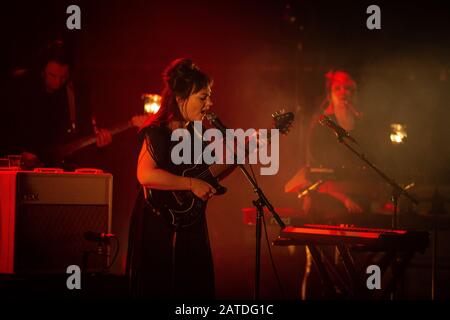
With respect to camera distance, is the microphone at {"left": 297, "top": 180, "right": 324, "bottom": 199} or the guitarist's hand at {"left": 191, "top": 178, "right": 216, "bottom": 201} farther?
the microphone at {"left": 297, "top": 180, "right": 324, "bottom": 199}

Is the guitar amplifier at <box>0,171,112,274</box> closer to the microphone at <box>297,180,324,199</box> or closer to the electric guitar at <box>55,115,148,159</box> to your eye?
the electric guitar at <box>55,115,148,159</box>

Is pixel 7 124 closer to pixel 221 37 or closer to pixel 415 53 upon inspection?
pixel 221 37

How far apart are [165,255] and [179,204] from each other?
0.30 metres

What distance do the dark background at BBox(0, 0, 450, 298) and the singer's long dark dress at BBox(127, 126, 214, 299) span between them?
2842mm

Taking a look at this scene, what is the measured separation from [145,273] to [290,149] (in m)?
3.52

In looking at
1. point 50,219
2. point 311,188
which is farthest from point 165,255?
point 311,188

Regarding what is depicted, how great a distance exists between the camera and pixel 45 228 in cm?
408

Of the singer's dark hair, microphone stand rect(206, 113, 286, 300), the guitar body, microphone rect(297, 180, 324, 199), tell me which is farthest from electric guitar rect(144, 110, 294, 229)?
microphone rect(297, 180, 324, 199)

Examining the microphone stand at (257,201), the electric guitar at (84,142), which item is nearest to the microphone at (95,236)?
the microphone stand at (257,201)

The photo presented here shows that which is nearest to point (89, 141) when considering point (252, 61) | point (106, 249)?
point (106, 249)

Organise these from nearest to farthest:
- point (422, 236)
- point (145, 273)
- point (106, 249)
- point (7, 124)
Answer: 1. point (145, 273)
2. point (422, 236)
3. point (106, 249)
4. point (7, 124)

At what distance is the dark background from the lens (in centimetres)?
604

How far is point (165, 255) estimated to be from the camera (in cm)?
311

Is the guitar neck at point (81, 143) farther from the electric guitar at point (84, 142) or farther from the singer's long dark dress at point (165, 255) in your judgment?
the singer's long dark dress at point (165, 255)
